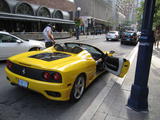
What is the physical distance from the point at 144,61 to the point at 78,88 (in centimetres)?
154

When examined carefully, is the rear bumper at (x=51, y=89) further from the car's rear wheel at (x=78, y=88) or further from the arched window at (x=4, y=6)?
the arched window at (x=4, y=6)

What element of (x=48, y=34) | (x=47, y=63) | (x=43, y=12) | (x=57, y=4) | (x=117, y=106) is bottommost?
(x=117, y=106)

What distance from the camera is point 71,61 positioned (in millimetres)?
3279

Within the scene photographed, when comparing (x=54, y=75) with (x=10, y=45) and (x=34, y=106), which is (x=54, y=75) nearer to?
(x=34, y=106)

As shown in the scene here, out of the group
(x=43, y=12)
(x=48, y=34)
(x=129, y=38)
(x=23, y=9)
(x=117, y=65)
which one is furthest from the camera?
(x=43, y=12)

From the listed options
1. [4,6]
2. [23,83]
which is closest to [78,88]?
[23,83]

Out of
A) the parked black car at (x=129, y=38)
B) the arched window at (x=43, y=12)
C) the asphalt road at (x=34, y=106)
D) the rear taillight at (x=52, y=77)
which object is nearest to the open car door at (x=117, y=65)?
the asphalt road at (x=34, y=106)

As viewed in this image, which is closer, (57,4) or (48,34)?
(48,34)

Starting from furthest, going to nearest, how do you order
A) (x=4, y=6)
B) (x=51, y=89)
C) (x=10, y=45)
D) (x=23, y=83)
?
(x=4, y=6), (x=10, y=45), (x=23, y=83), (x=51, y=89)

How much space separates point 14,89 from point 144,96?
3194mm

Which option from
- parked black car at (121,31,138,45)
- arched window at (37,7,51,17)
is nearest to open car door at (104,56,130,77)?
parked black car at (121,31,138,45)

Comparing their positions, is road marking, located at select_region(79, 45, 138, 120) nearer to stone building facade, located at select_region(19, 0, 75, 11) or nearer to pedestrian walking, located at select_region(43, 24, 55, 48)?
pedestrian walking, located at select_region(43, 24, 55, 48)

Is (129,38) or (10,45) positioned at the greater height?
(129,38)

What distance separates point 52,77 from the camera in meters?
2.84
